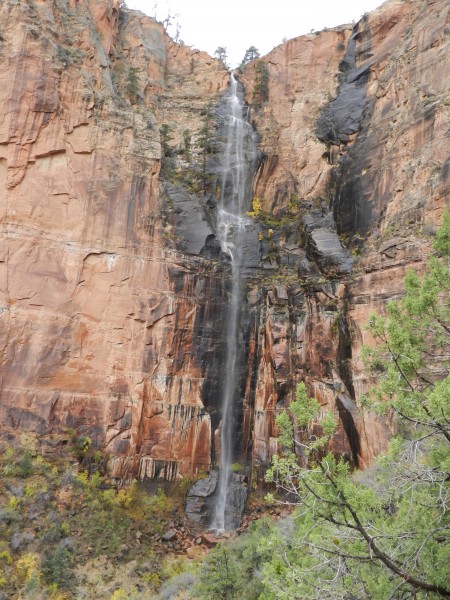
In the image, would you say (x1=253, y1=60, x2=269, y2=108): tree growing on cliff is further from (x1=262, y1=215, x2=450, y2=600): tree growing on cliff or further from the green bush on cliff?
(x1=262, y1=215, x2=450, y2=600): tree growing on cliff

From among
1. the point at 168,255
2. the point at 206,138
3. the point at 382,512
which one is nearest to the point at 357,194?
the point at 168,255

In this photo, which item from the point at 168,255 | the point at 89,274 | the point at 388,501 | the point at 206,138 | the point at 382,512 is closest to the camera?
the point at 382,512

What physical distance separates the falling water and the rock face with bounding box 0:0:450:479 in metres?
0.65

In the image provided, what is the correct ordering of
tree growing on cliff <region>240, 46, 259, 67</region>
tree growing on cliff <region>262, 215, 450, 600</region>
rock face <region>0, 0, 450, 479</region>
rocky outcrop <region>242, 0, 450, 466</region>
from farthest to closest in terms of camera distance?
tree growing on cliff <region>240, 46, 259, 67</region> < rock face <region>0, 0, 450, 479</region> < rocky outcrop <region>242, 0, 450, 466</region> < tree growing on cliff <region>262, 215, 450, 600</region>

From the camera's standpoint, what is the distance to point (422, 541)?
7.18m

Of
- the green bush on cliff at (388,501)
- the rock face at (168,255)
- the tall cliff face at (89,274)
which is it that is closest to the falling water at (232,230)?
the rock face at (168,255)

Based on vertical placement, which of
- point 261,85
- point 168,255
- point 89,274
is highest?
point 261,85

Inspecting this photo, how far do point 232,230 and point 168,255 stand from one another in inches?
241

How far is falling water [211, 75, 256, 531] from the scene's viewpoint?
84.0 feet

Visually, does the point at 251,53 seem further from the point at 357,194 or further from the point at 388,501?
the point at 388,501

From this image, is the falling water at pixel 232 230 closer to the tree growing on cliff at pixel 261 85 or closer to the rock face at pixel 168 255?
the rock face at pixel 168 255

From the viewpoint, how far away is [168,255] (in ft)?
90.2

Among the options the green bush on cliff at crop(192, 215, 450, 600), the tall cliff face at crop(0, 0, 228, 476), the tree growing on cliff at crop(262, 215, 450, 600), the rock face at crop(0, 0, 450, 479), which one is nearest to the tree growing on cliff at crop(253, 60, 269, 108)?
the rock face at crop(0, 0, 450, 479)

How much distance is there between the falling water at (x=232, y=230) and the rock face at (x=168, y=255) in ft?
2.15
